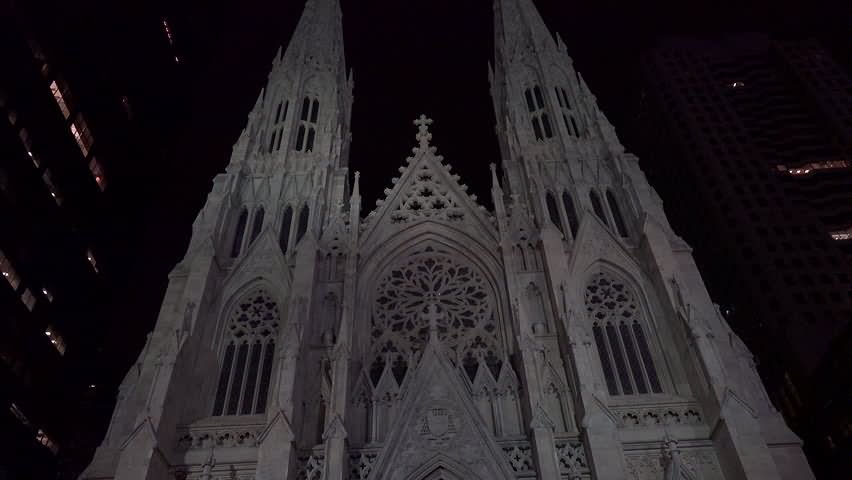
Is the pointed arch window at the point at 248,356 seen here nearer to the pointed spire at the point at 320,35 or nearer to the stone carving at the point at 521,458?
the stone carving at the point at 521,458

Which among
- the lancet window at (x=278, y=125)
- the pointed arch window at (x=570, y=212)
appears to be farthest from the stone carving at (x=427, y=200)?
the lancet window at (x=278, y=125)

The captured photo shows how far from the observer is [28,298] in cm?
3253

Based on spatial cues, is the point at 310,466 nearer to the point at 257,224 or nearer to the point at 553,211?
the point at 257,224

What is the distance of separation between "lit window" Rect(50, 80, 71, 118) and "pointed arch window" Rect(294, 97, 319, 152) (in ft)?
41.3

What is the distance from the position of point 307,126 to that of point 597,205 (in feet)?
44.0

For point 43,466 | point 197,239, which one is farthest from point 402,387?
point 43,466

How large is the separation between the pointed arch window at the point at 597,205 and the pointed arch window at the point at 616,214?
31 centimetres

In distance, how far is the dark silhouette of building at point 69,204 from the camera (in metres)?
30.6

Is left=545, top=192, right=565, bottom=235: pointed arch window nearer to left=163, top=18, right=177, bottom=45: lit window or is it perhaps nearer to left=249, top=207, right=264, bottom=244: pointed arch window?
left=249, top=207, right=264, bottom=244: pointed arch window

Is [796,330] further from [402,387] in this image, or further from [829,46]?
[829,46]

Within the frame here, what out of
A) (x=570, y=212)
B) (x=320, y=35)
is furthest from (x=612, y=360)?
(x=320, y=35)

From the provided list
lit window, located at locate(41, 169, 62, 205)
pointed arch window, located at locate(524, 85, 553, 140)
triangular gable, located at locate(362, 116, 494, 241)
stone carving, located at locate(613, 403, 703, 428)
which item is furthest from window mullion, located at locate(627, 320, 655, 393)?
lit window, located at locate(41, 169, 62, 205)

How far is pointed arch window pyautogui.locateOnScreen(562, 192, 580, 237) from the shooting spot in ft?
82.0

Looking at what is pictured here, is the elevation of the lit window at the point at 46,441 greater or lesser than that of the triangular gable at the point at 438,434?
greater
